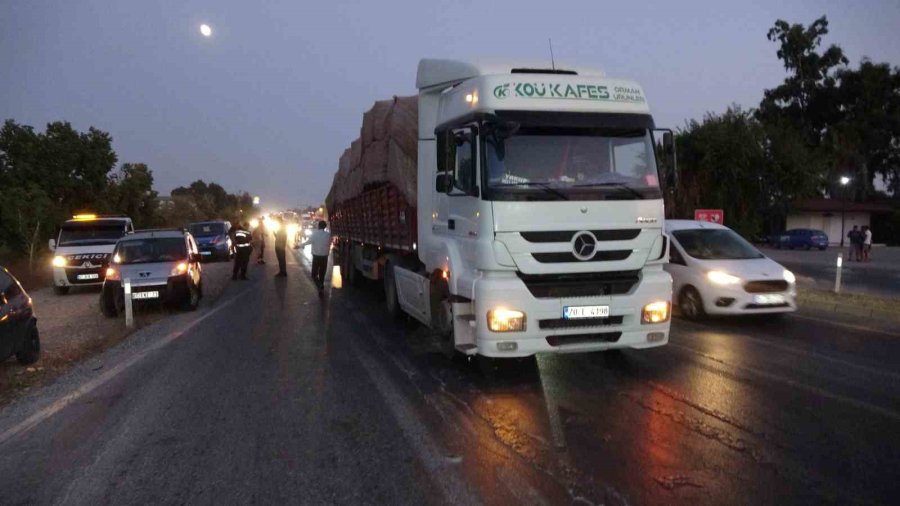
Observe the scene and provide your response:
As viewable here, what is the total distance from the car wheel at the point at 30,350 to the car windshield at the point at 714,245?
10050 mm

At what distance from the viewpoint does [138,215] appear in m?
38.6

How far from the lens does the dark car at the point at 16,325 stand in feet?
27.6

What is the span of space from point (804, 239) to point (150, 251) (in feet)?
142

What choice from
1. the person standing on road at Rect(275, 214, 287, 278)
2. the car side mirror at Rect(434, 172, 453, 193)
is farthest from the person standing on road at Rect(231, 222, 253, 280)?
the car side mirror at Rect(434, 172, 453, 193)

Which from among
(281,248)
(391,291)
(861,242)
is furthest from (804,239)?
(391,291)

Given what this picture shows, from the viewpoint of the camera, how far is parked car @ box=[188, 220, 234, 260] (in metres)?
30.1

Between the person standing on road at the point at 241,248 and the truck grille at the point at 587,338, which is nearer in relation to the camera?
the truck grille at the point at 587,338

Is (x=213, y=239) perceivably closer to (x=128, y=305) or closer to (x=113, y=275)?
(x=113, y=275)

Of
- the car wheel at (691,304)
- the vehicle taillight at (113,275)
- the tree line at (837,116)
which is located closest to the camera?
the car wheel at (691,304)

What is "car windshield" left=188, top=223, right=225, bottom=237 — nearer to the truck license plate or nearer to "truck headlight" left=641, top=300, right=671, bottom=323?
the truck license plate

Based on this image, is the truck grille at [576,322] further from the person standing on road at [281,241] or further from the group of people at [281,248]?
the person standing on road at [281,241]

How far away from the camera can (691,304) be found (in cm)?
1195

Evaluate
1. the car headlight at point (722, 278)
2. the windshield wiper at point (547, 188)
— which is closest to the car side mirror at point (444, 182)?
the windshield wiper at point (547, 188)

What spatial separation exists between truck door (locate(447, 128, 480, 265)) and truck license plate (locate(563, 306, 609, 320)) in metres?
1.08
